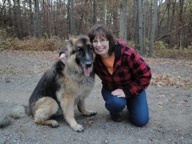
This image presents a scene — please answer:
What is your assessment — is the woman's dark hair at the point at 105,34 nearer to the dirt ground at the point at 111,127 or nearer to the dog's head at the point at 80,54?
the dog's head at the point at 80,54

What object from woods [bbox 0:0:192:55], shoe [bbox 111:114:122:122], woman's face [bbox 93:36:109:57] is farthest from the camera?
woods [bbox 0:0:192:55]

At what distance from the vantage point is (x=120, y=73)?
11.8ft

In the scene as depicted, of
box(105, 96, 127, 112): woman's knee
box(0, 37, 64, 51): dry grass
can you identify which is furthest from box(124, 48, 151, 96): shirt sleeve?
box(0, 37, 64, 51): dry grass

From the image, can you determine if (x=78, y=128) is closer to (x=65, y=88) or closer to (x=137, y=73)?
(x=65, y=88)

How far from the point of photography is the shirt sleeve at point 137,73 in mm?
3576

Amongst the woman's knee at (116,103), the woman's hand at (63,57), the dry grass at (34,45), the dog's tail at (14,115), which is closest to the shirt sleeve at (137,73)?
the woman's knee at (116,103)

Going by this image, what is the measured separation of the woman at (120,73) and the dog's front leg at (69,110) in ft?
2.00

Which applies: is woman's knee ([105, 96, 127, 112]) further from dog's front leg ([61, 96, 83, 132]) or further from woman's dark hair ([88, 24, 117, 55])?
woman's dark hair ([88, 24, 117, 55])

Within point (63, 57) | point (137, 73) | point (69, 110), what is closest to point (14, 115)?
point (69, 110)

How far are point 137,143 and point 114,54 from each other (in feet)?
4.48

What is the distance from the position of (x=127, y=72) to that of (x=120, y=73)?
12cm

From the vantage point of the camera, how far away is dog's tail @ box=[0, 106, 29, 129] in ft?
12.1

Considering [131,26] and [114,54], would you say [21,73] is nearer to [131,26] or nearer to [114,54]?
[114,54]

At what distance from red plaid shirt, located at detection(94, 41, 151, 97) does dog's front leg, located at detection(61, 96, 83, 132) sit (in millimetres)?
656
